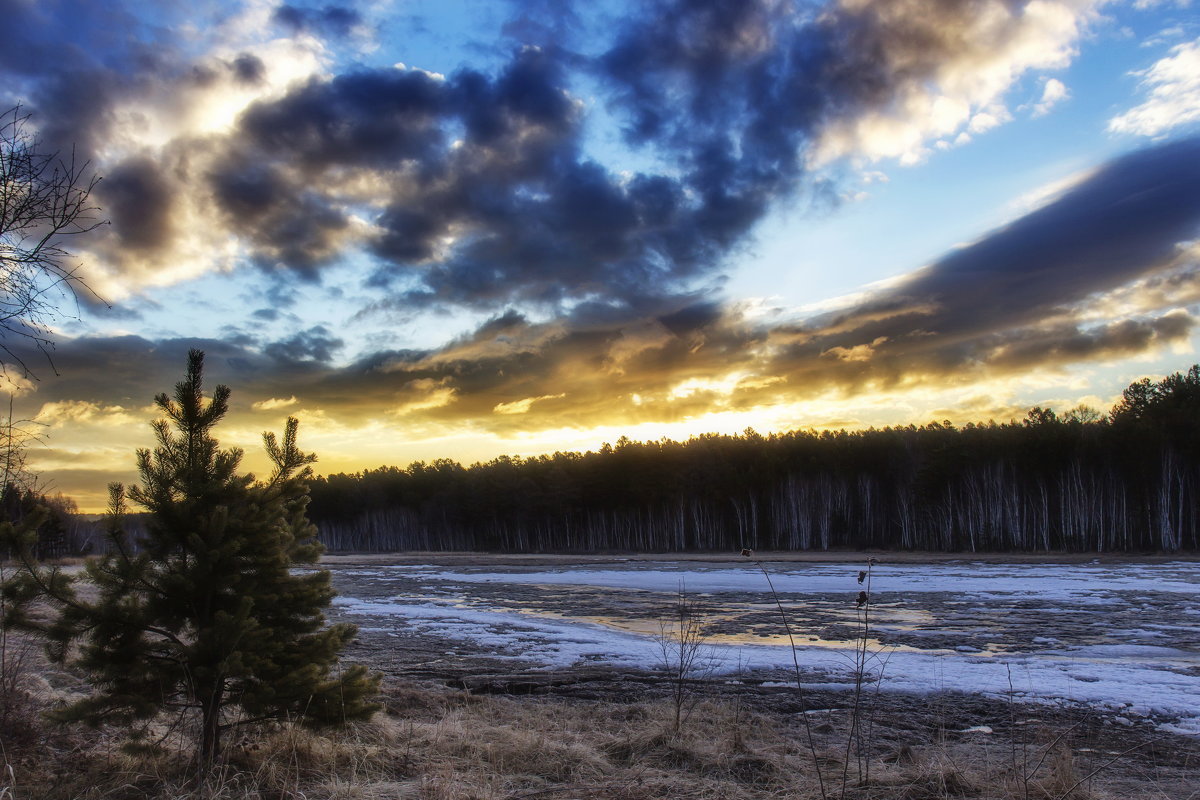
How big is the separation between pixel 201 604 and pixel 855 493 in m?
69.4

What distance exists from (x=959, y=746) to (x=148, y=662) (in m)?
7.59

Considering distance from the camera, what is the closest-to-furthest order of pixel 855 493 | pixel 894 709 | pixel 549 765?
pixel 549 765 < pixel 894 709 < pixel 855 493

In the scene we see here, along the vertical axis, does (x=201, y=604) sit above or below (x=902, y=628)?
above

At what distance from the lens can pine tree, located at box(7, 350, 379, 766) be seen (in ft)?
18.1

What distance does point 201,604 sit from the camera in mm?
5953

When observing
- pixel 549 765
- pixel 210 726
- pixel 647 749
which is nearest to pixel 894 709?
pixel 647 749

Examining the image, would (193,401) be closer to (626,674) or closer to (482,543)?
(626,674)

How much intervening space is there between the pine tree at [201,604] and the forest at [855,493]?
55079 mm

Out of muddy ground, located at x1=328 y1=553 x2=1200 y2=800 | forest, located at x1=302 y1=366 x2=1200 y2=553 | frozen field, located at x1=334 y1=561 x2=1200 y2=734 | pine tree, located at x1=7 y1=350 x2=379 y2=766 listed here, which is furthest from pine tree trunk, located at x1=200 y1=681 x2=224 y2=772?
forest, located at x1=302 y1=366 x2=1200 y2=553

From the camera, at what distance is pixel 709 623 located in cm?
1773

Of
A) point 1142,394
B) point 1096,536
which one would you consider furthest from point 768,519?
point 1142,394

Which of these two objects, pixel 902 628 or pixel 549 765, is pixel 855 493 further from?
pixel 549 765

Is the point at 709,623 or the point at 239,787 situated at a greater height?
the point at 239,787

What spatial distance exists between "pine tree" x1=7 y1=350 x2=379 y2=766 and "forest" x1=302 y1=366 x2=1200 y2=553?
2168 inches
